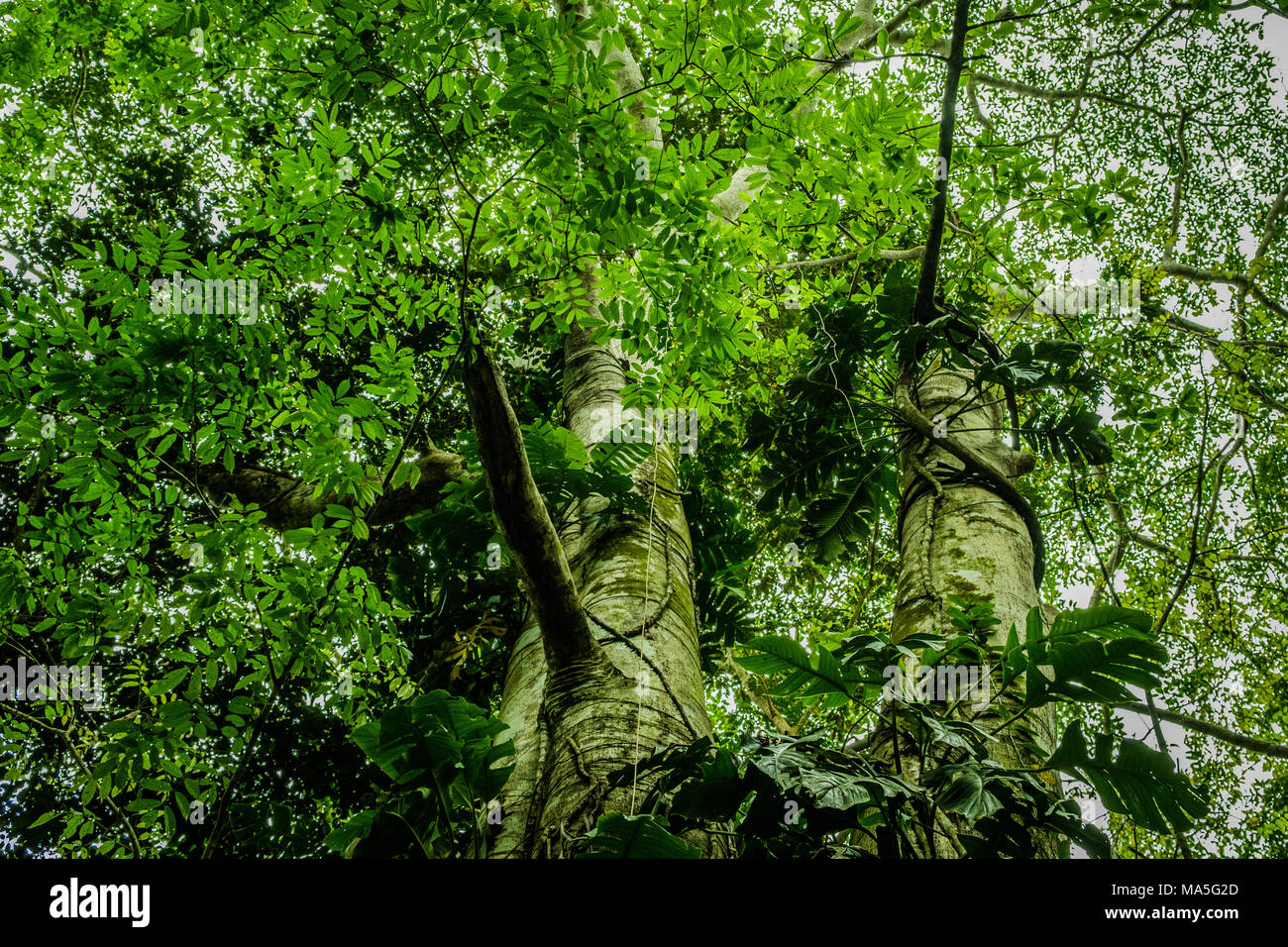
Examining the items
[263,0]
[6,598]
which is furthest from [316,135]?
[6,598]

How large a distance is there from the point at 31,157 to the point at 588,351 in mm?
4162

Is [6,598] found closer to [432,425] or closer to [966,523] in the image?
[966,523]

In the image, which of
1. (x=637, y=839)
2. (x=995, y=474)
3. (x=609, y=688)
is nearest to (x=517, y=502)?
(x=609, y=688)

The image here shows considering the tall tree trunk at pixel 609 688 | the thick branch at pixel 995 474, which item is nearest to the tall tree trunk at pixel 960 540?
the thick branch at pixel 995 474

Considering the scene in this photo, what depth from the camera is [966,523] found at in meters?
2.86

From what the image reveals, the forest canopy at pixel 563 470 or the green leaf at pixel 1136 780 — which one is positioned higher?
the forest canopy at pixel 563 470

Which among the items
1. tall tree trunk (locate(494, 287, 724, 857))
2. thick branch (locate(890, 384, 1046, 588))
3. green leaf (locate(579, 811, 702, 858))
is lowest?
green leaf (locate(579, 811, 702, 858))

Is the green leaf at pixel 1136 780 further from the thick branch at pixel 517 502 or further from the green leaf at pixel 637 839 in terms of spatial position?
the thick branch at pixel 517 502

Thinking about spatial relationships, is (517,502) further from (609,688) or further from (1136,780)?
(1136,780)

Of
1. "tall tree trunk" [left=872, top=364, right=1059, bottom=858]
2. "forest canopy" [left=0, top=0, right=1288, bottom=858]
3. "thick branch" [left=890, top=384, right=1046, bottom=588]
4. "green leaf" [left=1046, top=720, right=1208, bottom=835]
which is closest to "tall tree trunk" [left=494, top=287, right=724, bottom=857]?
"forest canopy" [left=0, top=0, right=1288, bottom=858]

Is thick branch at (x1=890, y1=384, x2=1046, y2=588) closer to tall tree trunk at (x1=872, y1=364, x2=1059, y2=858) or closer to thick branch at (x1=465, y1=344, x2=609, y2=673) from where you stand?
tall tree trunk at (x1=872, y1=364, x2=1059, y2=858)

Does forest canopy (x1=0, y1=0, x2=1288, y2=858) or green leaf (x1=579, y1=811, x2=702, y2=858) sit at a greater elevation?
forest canopy (x1=0, y1=0, x2=1288, y2=858)

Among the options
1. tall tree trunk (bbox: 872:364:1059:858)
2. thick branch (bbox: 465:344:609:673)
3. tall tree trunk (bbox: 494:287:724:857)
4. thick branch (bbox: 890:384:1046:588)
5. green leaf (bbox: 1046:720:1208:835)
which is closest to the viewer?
green leaf (bbox: 1046:720:1208:835)

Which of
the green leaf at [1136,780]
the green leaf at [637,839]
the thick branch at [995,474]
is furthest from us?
the thick branch at [995,474]
